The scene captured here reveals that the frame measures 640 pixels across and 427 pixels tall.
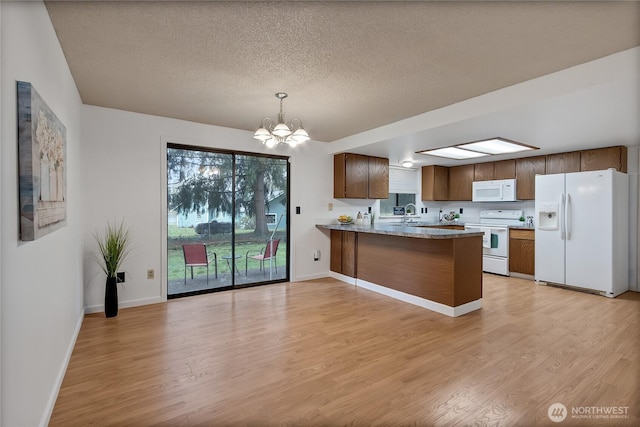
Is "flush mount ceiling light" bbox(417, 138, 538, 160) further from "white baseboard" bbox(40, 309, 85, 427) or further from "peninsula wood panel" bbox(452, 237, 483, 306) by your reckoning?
"white baseboard" bbox(40, 309, 85, 427)

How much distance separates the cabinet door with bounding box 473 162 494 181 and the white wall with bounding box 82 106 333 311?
14.9 ft

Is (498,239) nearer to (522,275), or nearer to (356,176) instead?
(522,275)

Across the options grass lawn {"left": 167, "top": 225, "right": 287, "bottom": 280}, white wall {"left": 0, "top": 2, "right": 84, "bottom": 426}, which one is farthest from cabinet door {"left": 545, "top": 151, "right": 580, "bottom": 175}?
white wall {"left": 0, "top": 2, "right": 84, "bottom": 426}

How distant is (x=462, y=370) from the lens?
2.29 m

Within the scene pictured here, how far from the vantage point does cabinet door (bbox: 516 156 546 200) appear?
5245mm

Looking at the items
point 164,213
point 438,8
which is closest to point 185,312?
point 164,213

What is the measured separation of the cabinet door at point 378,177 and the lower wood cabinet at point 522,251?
227 cm

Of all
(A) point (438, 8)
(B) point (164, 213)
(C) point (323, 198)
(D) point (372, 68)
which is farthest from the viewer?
(C) point (323, 198)

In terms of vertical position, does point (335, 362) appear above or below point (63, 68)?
below

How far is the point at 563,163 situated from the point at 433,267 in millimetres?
3215

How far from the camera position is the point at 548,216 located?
4711 millimetres

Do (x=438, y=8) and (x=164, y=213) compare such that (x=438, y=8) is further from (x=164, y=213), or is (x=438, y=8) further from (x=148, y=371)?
(x=164, y=213)

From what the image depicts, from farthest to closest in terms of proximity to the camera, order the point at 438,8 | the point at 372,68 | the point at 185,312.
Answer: the point at 185,312 → the point at 372,68 → the point at 438,8

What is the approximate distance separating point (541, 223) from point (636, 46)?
126 inches
